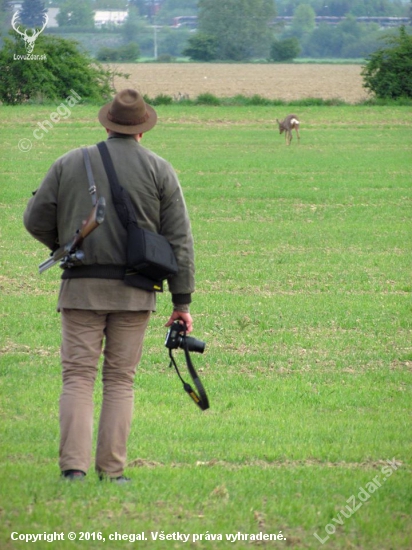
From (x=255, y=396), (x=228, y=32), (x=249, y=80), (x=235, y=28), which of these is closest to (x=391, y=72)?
(x=249, y=80)

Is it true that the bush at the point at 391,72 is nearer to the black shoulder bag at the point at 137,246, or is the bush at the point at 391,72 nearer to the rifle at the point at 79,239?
the black shoulder bag at the point at 137,246

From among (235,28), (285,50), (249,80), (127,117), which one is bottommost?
(285,50)

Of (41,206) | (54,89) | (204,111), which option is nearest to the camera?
(41,206)

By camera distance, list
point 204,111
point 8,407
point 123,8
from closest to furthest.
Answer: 1. point 8,407
2. point 204,111
3. point 123,8

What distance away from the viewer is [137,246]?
512 cm

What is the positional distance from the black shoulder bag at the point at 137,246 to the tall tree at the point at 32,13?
55553 mm

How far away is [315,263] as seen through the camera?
1357 centimetres

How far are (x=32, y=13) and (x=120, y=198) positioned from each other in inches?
2404

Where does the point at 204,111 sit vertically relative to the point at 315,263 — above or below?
below

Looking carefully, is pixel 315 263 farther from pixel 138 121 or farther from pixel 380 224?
pixel 138 121

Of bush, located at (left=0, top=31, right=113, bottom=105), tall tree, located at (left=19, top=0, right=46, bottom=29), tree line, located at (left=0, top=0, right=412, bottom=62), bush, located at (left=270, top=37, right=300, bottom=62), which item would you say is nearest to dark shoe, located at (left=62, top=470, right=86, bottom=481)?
bush, located at (left=0, top=31, right=113, bottom=105)

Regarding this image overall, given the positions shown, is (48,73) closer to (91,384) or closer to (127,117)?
(127,117)

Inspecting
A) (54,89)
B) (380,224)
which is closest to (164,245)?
(380,224)

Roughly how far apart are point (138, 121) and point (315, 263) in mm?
8480
